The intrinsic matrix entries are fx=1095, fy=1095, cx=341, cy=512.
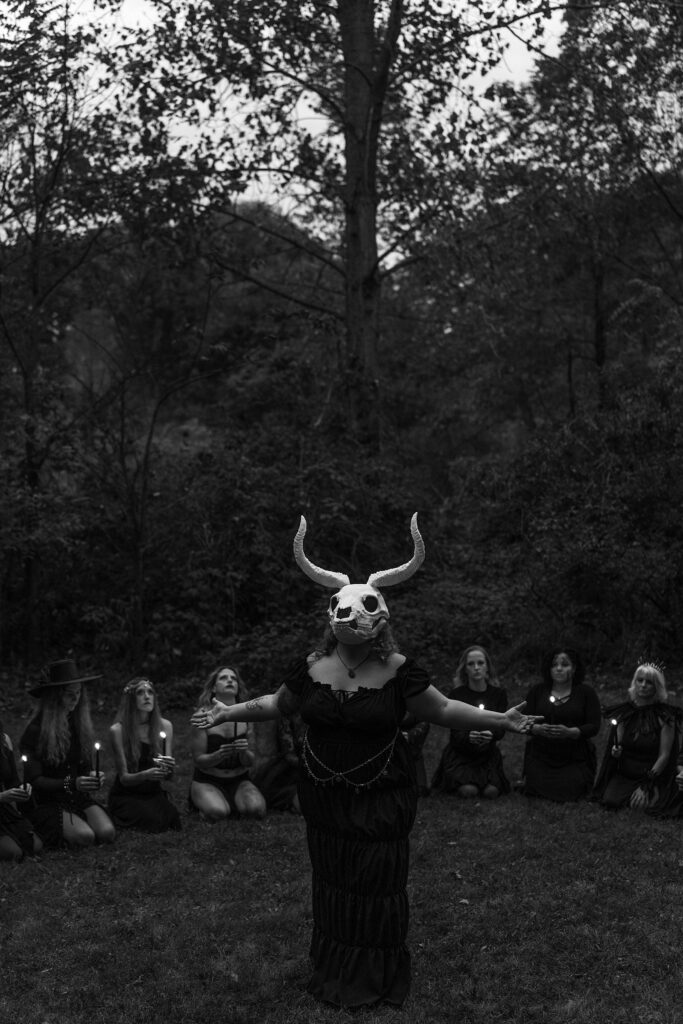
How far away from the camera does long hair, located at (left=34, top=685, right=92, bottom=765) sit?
8.34 meters

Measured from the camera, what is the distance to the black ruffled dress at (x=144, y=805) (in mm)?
8602

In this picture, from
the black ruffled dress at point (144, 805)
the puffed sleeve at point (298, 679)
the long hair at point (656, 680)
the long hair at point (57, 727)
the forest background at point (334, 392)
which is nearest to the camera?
the puffed sleeve at point (298, 679)

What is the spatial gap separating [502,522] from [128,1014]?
11.2 meters

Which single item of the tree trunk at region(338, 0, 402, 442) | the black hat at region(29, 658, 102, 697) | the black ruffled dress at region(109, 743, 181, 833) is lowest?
the black ruffled dress at region(109, 743, 181, 833)

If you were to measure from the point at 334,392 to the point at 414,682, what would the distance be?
12.4 meters

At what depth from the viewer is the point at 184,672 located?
14.6 metres

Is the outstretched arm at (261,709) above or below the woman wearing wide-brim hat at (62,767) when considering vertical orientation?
above

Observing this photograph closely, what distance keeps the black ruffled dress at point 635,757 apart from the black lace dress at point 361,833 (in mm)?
3633

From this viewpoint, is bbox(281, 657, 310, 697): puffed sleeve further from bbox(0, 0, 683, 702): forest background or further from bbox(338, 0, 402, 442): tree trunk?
bbox(338, 0, 402, 442): tree trunk

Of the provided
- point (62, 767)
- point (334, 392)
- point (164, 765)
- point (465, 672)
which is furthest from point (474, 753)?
point (334, 392)

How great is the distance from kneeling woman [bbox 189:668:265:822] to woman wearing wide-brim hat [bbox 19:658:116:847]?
857mm

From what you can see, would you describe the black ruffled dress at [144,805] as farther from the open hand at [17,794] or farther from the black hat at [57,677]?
the open hand at [17,794]

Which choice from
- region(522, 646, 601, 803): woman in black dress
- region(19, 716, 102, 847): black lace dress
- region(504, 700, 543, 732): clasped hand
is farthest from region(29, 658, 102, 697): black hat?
region(504, 700, 543, 732): clasped hand

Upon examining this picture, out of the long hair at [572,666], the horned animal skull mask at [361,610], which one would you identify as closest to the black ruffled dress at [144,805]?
the long hair at [572,666]
